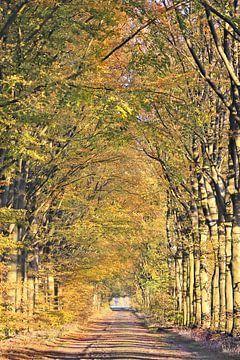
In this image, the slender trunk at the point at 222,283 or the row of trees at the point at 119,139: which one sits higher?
the row of trees at the point at 119,139

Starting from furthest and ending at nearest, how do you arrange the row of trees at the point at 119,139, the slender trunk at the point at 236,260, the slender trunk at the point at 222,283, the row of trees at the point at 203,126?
the slender trunk at the point at 222,283, the slender trunk at the point at 236,260, the row of trees at the point at 203,126, the row of trees at the point at 119,139

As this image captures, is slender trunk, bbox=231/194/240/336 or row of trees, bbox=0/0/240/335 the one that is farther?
slender trunk, bbox=231/194/240/336

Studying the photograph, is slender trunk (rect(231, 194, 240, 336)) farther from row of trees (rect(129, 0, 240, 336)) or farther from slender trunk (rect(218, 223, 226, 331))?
slender trunk (rect(218, 223, 226, 331))

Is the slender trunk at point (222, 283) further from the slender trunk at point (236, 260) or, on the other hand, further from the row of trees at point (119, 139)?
the slender trunk at point (236, 260)

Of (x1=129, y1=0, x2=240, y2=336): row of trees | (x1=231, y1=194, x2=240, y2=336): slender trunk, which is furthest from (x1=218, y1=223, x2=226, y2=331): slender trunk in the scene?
(x1=231, y1=194, x2=240, y2=336): slender trunk

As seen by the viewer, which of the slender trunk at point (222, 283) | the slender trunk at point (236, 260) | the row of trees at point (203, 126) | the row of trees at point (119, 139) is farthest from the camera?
the slender trunk at point (222, 283)

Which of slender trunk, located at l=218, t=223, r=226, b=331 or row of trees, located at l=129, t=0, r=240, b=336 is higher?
row of trees, located at l=129, t=0, r=240, b=336

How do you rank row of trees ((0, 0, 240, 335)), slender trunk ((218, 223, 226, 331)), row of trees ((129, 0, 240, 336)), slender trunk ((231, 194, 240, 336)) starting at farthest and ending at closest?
1. slender trunk ((218, 223, 226, 331))
2. slender trunk ((231, 194, 240, 336))
3. row of trees ((129, 0, 240, 336))
4. row of trees ((0, 0, 240, 335))

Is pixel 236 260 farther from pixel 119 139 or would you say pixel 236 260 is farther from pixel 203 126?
pixel 119 139

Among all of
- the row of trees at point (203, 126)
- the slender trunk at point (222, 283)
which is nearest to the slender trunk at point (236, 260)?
the row of trees at point (203, 126)

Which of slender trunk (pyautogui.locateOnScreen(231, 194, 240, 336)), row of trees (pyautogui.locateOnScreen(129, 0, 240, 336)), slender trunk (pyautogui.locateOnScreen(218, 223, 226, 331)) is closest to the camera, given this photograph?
row of trees (pyautogui.locateOnScreen(129, 0, 240, 336))

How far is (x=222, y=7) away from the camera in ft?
46.7

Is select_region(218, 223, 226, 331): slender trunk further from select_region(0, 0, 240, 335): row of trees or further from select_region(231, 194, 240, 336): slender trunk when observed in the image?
select_region(231, 194, 240, 336): slender trunk

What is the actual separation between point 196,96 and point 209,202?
4796mm
